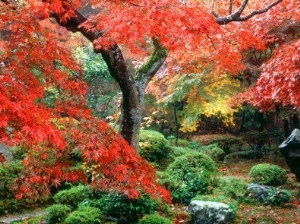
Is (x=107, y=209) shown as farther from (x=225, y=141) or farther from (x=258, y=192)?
(x=225, y=141)

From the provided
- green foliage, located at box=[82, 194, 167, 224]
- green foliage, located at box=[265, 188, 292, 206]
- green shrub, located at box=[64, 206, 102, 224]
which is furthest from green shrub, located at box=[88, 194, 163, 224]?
green foliage, located at box=[265, 188, 292, 206]

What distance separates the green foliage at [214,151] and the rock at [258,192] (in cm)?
527

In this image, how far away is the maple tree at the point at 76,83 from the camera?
4.20 m

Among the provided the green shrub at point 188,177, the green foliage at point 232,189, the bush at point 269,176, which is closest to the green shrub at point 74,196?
the green shrub at point 188,177

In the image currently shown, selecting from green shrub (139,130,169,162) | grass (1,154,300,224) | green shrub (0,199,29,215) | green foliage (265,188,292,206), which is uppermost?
green shrub (139,130,169,162)

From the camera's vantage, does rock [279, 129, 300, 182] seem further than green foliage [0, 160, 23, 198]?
Yes

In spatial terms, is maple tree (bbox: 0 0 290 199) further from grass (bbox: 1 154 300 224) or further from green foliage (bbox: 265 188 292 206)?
green foliage (bbox: 265 188 292 206)

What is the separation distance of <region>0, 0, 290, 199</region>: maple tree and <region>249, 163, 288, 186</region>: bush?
4865mm

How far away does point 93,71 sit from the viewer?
49.8 feet

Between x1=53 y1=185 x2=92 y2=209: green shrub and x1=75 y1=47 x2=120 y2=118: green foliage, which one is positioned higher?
x1=75 y1=47 x2=120 y2=118: green foliage

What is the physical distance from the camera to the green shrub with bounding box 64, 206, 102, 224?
6.25 m

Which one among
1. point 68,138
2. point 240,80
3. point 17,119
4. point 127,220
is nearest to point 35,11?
point 68,138

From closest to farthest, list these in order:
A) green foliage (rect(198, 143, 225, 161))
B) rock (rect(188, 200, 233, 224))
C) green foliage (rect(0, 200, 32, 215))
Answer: rock (rect(188, 200, 233, 224)) < green foliage (rect(0, 200, 32, 215)) < green foliage (rect(198, 143, 225, 161))

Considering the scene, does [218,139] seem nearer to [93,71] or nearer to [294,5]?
[93,71]
